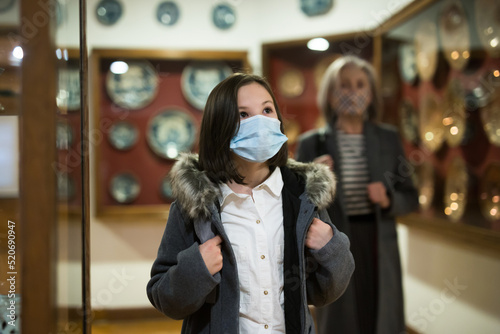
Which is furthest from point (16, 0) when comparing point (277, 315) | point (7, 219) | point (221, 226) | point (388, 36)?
point (388, 36)

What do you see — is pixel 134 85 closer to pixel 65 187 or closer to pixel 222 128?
pixel 222 128

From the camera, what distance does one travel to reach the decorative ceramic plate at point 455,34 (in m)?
2.32

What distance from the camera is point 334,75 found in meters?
2.02

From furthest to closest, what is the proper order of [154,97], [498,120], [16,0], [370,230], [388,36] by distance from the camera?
[154,97], [388,36], [498,120], [370,230], [16,0]

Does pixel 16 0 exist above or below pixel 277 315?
above

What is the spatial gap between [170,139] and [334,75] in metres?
1.75

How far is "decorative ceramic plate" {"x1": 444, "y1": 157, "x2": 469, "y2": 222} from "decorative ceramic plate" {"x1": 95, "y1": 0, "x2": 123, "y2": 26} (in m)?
2.49

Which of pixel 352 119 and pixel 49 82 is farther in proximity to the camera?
pixel 352 119

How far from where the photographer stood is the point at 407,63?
9.56 feet

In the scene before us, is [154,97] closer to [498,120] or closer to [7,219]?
[498,120]

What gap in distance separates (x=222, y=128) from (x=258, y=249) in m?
0.29

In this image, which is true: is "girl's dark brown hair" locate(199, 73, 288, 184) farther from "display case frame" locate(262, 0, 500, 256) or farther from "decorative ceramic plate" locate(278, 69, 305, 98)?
"decorative ceramic plate" locate(278, 69, 305, 98)

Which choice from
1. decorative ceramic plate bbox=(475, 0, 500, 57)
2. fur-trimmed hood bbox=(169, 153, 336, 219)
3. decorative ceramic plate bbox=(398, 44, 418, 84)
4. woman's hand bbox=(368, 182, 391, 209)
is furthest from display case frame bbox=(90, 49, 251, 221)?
fur-trimmed hood bbox=(169, 153, 336, 219)

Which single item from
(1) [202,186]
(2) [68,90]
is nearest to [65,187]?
(2) [68,90]
